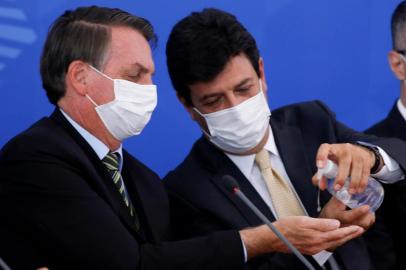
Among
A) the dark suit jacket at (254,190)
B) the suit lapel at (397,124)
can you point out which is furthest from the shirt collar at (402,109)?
the dark suit jacket at (254,190)

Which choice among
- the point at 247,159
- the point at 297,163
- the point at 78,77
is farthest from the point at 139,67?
the point at 297,163

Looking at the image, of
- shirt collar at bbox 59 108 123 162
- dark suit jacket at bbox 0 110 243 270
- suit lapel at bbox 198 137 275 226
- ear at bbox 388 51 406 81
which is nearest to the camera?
dark suit jacket at bbox 0 110 243 270

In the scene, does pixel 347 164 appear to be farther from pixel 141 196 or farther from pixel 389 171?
pixel 141 196

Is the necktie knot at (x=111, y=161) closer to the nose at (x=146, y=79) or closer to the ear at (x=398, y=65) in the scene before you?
the nose at (x=146, y=79)

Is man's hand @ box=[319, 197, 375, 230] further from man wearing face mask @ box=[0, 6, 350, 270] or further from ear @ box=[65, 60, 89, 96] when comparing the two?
ear @ box=[65, 60, 89, 96]

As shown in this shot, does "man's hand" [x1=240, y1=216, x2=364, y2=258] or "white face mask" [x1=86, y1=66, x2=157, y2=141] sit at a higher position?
"white face mask" [x1=86, y1=66, x2=157, y2=141]

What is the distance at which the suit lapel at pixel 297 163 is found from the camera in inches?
79.2

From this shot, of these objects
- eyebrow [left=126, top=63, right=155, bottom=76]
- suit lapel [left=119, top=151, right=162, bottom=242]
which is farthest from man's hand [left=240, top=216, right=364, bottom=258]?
eyebrow [left=126, top=63, right=155, bottom=76]

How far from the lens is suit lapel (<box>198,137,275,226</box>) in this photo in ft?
6.43

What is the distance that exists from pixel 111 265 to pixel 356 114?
4.45 ft

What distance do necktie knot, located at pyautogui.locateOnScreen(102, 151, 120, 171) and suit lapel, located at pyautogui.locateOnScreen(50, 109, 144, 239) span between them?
0.05 metres

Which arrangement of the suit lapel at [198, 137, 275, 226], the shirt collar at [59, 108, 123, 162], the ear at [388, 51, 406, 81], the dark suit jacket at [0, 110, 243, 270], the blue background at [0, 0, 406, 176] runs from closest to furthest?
the dark suit jacket at [0, 110, 243, 270] → the shirt collar at [59, 108, 123, 162] → the suit lapel at [198, 137, 275, 226] → the blue background at [0, 0, 406, 176] → the ear at [388, 51, 406, 81]

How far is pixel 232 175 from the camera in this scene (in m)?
2.01

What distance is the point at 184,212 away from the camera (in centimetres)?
202
